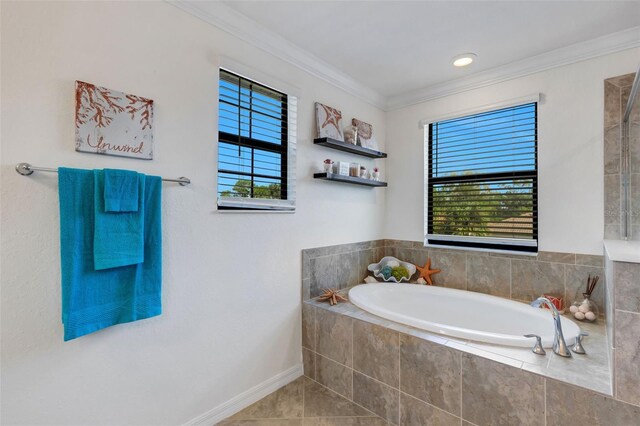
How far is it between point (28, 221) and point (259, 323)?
1363mm

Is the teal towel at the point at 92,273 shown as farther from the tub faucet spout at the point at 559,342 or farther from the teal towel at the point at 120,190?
the tub faucet spout at the point at 559,342

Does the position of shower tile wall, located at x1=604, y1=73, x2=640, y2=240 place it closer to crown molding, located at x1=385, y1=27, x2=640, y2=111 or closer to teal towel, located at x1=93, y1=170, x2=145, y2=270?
crown molding, located at x1=385, y1=27, x2=640, y2=111

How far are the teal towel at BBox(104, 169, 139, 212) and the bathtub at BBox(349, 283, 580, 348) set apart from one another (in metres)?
1.61

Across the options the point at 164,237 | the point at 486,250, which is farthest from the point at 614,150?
the point at 164,237

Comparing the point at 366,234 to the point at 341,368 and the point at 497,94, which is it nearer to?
the point at 341,368

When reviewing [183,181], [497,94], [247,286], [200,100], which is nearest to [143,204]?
[183,181]

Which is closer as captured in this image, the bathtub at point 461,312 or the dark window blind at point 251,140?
the bathtub at point 461,312

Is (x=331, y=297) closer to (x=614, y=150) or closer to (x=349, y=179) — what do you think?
(x=349, y=179)

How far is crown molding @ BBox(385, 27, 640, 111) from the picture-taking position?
2.08 metres

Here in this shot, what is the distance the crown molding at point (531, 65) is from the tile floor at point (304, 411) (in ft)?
8.81

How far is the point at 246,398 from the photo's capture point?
6.70ft

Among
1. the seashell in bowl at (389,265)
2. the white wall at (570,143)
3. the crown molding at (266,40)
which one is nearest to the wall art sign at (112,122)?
the crown molding at (266,40)

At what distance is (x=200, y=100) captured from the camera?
5.94 ft

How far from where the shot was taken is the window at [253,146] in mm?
1985
